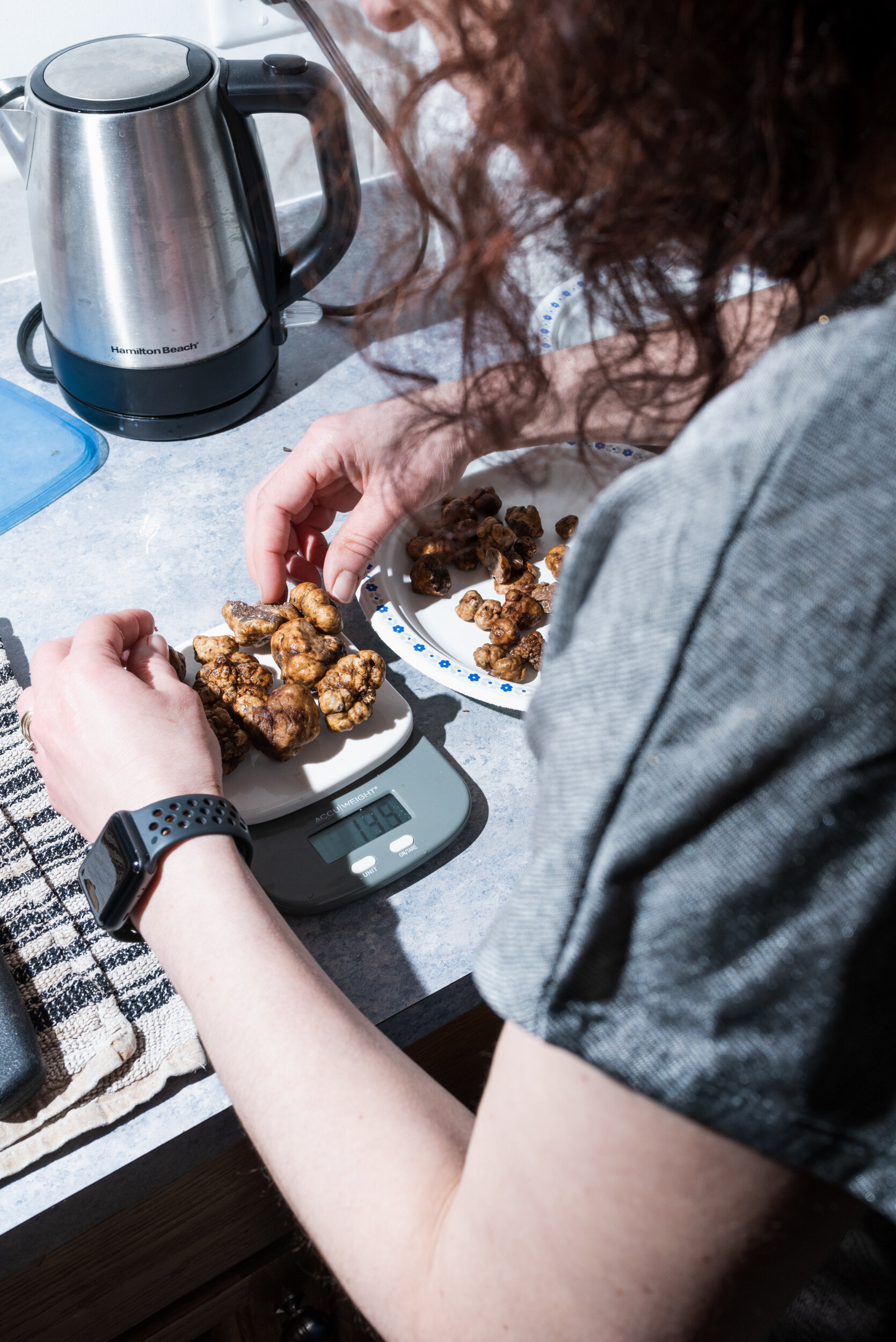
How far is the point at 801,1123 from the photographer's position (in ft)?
1.08

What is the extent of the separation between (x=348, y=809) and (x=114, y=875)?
7.1 inches

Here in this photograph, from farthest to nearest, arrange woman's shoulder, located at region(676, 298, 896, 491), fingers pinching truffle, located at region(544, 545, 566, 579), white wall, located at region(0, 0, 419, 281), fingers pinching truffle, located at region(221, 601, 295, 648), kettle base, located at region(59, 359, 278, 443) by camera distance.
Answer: white wall, located at region(0, 0, 419, 281) < kettle base, located at region(59, 359, 278, 443) < fingers pinching truffle, located at region(544, 545, 566, 579) < fingers pinching truffle, located at region(221, 601, 295, 648) < woman's shoulder, located at region(676, 298, 896, 491)

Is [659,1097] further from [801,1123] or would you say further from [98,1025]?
[98,1025]

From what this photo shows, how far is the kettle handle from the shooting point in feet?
2.75

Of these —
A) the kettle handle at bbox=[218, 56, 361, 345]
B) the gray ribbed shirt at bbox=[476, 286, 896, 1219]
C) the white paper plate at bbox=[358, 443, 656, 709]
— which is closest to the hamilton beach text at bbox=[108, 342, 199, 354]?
the kettle handle at bbox=[218, 56, 361, 345]

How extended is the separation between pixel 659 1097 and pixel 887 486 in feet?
0.69

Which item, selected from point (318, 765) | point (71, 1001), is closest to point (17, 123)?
point (318, 765)

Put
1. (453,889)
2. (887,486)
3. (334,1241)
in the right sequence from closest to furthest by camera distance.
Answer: (887,486) < (334,1241) < (453,889)

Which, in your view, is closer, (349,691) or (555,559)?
(349,691)

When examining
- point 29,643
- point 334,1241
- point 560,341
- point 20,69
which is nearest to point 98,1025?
point 334,1241

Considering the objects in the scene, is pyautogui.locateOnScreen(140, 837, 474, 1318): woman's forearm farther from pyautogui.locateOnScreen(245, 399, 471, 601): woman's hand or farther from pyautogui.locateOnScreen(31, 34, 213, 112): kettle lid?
pyautogui.locateOnScreen(31, 34, 213, 112): kettle lid

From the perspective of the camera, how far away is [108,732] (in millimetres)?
610

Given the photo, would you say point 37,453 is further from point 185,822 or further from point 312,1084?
point 312,1084

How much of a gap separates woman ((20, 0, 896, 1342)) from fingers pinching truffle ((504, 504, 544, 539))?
0.45 m
